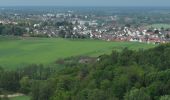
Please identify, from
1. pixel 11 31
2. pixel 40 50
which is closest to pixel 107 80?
pixel 40 50

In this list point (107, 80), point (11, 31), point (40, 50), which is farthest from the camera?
point (11, 31)

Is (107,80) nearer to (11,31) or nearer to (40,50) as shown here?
(40,50)

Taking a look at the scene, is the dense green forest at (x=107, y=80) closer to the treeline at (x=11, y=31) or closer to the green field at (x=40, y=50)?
the green field at (x=40, y=50)

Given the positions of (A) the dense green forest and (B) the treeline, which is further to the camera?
(B) the treeline

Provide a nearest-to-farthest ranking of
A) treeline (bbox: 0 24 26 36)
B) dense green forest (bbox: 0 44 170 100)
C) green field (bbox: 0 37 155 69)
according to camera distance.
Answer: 1. dense green forest (bbox: 0 44 170 100)
2. green field (bbox: 0 37 155 69)
3. treeline (bbox: 0 24 26 36)

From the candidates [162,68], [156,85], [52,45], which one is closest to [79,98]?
[156,85]

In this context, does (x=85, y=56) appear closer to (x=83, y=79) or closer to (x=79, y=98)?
(x=83, y=79)

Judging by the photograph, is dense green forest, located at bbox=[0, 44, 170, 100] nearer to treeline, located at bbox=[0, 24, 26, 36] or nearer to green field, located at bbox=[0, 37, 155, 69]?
green field, located at bbox=[0, 37, 155, 69]

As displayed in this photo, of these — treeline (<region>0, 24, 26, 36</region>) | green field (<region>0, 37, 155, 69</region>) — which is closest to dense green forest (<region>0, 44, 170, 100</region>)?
green field (<region>0, 37, 155, 69</region>)
